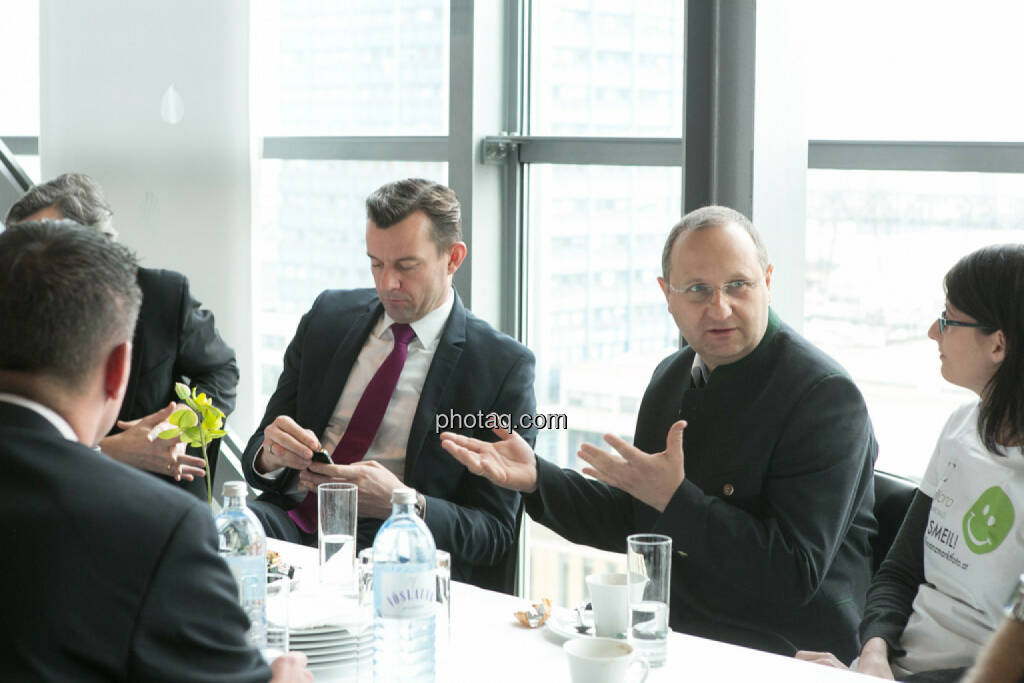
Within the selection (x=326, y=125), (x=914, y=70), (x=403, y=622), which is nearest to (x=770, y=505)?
(x=403, y=622)

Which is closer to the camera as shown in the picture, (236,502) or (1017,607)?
(1017,607)

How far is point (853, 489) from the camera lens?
7.91ft

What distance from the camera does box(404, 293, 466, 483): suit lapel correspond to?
9.89 ft

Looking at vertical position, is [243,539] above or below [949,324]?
below

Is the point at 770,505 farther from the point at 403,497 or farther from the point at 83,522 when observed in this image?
the point at 83,522

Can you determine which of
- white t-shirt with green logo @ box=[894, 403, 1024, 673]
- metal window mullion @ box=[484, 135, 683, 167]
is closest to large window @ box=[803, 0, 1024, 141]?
metal window mullion @ box=[484, 135, 683, 167]

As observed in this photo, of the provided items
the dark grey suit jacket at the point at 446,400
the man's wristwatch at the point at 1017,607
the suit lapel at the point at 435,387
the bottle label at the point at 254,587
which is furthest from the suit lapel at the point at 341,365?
the man's wristwatch at the point at 1017,607

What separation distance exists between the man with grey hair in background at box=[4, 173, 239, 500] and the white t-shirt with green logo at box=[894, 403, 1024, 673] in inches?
77.3

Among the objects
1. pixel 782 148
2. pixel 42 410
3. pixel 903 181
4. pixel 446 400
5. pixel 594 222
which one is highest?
pixel 782 148

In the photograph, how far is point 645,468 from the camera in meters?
2.37

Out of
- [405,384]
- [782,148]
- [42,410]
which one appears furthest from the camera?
[782,148]

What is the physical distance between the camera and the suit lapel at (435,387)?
3.02 m

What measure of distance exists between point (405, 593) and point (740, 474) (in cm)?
106

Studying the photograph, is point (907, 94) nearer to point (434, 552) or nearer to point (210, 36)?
point (434, 552)
